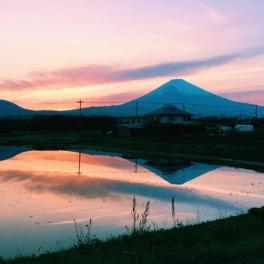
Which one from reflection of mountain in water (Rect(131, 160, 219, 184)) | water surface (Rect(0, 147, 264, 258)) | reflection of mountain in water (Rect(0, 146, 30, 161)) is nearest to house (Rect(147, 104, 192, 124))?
reflection of mountain in water (Rect(0, 146, 30, 161))

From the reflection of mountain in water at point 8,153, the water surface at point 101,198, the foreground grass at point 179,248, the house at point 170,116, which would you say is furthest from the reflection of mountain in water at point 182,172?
the house at point 170,116

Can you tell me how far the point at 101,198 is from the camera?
14.4 meters

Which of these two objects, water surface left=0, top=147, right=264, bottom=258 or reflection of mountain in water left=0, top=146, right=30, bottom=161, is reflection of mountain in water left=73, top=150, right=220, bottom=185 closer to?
water surface left=0, top=147, right=264, bottom=258

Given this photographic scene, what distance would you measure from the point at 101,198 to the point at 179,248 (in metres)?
7.63

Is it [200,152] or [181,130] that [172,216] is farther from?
[181,130]

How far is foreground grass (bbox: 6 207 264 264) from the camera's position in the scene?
634cm

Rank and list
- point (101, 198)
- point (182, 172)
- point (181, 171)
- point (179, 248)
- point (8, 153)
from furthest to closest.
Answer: point (8, 153) → point (181, 171) → point (182, 172) → point (101, 198) → point (179, 248)

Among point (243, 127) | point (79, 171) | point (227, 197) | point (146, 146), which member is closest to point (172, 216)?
point (227, 197)

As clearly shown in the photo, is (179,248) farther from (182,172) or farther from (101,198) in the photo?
(182,172)

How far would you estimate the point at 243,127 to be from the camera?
197 ft

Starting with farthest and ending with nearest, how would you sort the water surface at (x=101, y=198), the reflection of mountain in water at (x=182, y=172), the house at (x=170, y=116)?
the house at (x=170, y=116) < the reflection of mountain in water at (x=182, y=172) < the water surface at (x=101, y=198)

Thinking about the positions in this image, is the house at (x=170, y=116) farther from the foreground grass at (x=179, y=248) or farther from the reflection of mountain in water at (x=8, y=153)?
the foreground grass at (x=179, y=248)

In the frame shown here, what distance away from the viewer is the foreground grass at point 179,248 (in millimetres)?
6344

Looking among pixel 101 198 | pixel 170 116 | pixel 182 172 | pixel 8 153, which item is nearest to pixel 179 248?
pixel 101 198
